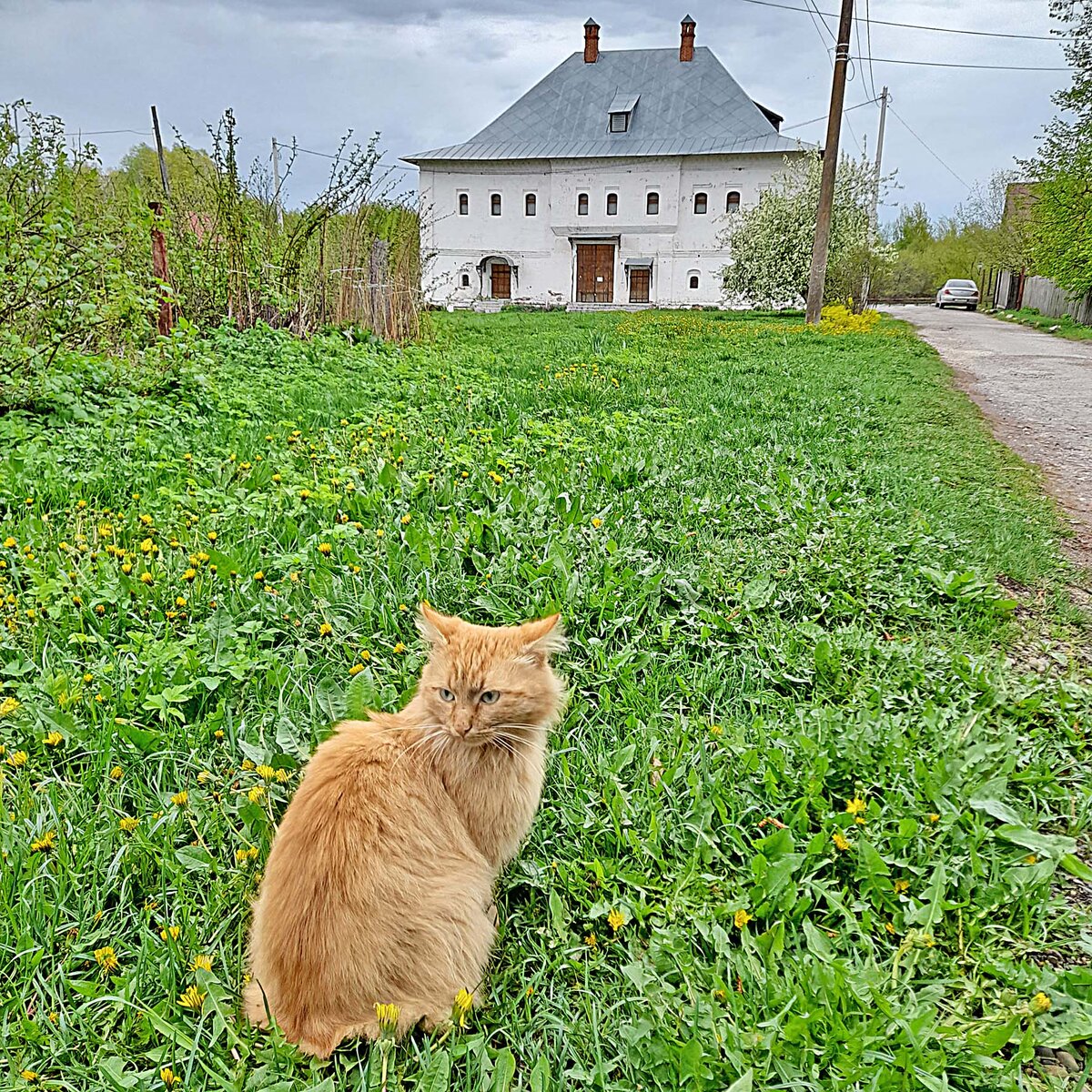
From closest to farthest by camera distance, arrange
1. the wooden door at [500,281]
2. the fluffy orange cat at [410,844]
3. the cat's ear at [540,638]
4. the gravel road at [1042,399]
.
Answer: the fluffy orange cat at [410,844] → the cat's ear at [540,638] → the gravel road at [1042,399] → the wooden door at [500,281]

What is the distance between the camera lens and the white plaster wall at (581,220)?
42938 millimetres

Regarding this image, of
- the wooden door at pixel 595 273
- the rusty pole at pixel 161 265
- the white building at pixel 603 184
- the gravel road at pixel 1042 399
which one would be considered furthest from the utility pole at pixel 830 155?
the wooden door at pixel 595 273

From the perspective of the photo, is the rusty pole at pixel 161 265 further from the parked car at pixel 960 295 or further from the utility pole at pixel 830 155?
the parked car at pixel 960 295

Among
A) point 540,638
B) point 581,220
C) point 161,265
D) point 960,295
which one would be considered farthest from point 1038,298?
point 540,638

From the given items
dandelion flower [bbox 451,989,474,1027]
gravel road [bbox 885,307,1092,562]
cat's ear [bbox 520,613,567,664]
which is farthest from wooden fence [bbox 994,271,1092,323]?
dandelion flower [bbox 451,989,474,1027]

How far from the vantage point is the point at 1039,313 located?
34.4 meters

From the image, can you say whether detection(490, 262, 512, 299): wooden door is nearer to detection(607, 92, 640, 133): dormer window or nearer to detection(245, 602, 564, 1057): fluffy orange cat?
detection(607, 92, 640, 133): dormer window

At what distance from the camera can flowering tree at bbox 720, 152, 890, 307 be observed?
95.8 ft

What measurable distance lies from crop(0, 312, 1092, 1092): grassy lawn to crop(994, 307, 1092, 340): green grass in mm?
22628

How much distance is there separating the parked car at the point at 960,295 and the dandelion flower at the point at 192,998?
171ft

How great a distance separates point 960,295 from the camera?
4534 centimetres

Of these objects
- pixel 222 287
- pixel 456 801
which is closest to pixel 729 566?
pixel 456 801

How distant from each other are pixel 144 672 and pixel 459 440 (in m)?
3.42

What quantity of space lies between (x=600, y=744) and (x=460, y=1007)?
47.0 inches
